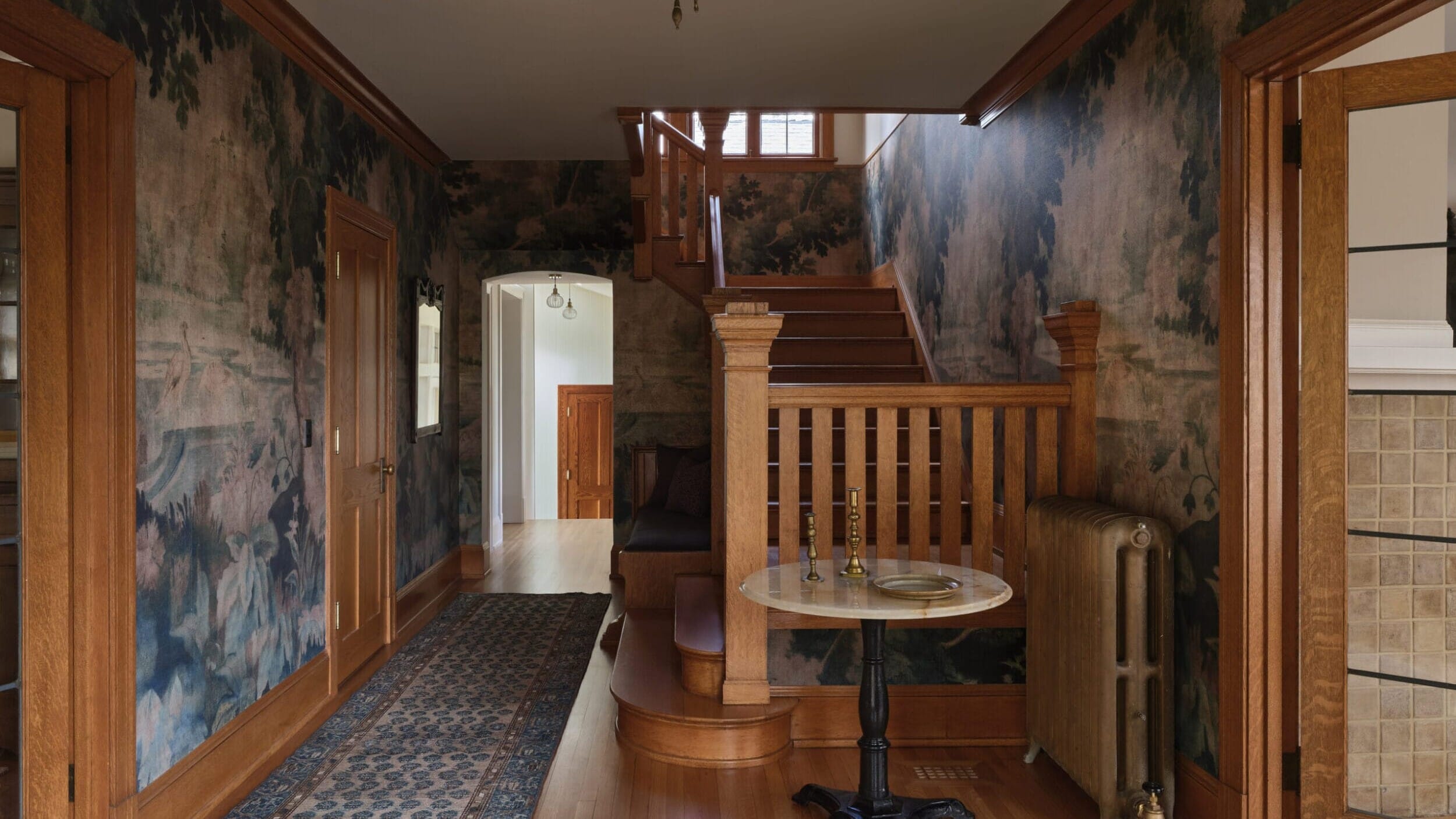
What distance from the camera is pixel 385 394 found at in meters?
4.98

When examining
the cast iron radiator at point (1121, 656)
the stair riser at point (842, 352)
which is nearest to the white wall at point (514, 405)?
the stair riser at point (842, 352)

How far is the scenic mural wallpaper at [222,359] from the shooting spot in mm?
2795

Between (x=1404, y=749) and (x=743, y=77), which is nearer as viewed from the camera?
(x=1404, y=749)

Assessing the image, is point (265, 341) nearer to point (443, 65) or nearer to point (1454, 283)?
point (443, 65)

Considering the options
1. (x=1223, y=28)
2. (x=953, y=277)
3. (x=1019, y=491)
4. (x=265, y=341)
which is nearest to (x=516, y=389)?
(x=953, y=277)

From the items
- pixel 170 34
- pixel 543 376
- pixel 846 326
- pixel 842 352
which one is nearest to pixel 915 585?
pixel 170 34

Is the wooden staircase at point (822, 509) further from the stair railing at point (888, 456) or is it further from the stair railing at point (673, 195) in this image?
the stair railing at point (673, 195)

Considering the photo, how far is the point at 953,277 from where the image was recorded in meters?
5.30

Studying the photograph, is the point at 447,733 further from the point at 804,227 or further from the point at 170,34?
the point at 804,227

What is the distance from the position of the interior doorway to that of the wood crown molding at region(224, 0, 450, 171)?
3.93m

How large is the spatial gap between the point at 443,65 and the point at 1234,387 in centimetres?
333

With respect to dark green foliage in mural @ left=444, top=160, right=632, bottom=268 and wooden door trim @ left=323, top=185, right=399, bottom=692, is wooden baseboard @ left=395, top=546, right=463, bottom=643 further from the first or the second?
dark green foliage in mural @ left=444, top=160, right=632, bottom=268

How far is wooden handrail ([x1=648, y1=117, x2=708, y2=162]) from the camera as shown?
6.01m

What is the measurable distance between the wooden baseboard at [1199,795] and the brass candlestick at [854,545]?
1049 mm
